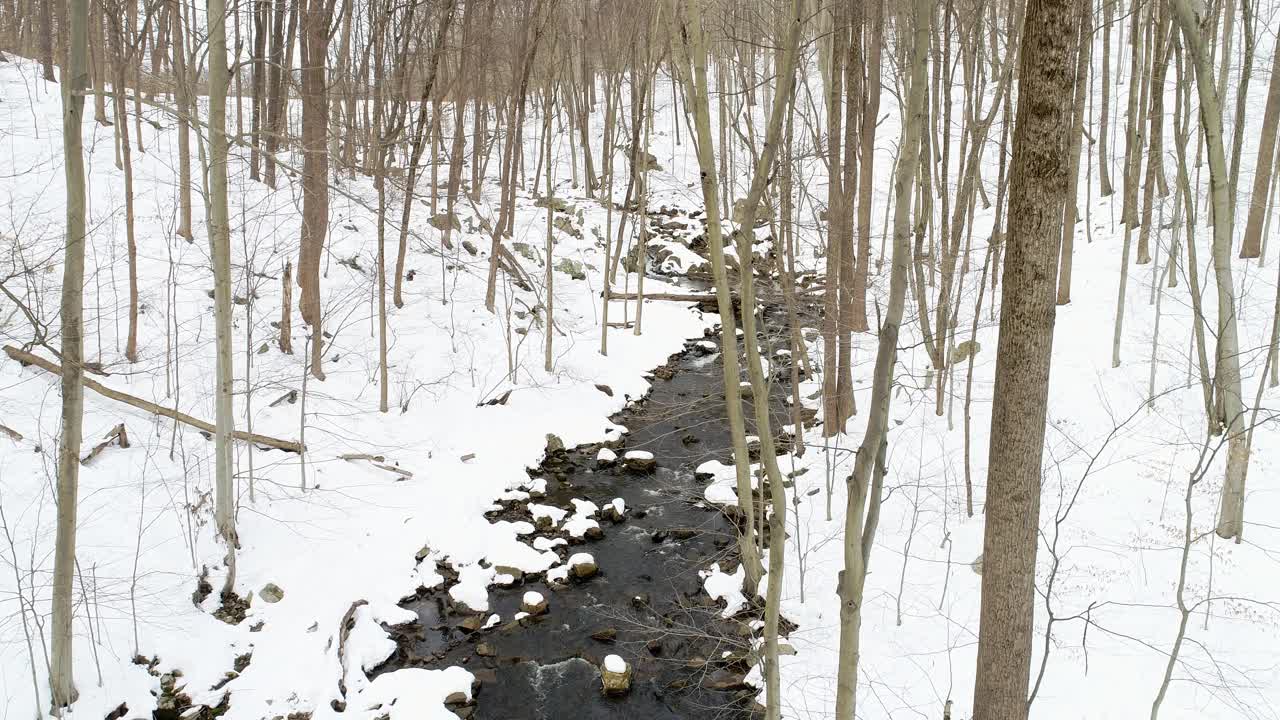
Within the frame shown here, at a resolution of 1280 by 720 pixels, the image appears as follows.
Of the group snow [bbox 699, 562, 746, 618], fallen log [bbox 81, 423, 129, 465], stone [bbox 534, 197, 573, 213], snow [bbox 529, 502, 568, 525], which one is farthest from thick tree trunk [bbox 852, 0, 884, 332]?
stone [bbox 534, 197, 573, 213]

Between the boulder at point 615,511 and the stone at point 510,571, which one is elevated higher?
the boulder at point 615,511

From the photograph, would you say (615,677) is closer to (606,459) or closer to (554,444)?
(606,459)

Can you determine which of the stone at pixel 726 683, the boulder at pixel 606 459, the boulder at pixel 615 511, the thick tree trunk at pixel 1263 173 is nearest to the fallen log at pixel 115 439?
the boulder at pixel 615 511

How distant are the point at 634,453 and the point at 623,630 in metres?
4.36

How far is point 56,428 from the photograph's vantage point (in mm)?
9094

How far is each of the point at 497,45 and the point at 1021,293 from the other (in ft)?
58.9

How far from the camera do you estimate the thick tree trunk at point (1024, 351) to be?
4.32 m

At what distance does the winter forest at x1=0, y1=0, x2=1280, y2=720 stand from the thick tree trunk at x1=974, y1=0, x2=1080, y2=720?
0.08 ft

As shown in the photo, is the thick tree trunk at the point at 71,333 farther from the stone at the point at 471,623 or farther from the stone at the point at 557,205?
the stone at the point at 557,205

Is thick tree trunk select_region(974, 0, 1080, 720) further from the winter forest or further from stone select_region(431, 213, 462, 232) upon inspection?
stone select_region(431, 213, 462, 232)

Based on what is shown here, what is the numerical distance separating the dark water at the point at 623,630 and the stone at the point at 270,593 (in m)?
1.31

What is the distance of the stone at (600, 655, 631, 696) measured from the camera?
7.96m

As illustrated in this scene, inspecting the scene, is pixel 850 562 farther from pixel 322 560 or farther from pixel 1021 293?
pixel 322 560

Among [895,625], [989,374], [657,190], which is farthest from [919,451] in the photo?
[657,190]
